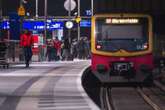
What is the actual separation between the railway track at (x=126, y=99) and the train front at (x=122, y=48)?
0.61m

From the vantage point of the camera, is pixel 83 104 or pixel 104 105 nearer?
pixel 83 104

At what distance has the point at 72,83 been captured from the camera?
22734 millimetres

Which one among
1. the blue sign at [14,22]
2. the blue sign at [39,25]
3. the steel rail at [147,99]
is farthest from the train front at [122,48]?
the blue sign at [39,25]

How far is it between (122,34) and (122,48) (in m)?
0.57

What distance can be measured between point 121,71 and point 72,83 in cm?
469

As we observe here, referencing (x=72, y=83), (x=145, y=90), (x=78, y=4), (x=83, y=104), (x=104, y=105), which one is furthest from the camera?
(x=78, y=4)

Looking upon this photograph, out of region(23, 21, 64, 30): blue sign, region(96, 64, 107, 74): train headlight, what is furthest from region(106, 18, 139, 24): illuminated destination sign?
region(23, 21, 64, 30): blue sign

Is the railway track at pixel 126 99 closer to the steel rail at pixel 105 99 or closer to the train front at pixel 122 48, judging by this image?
the steel rail at pixel 105 99

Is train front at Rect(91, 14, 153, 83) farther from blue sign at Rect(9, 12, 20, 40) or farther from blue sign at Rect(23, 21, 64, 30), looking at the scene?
blue sign at Rect(23, 21, 64, 30)

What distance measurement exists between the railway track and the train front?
0.61m

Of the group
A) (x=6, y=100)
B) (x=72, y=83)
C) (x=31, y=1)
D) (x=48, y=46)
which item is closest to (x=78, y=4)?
(x=31, y=1)

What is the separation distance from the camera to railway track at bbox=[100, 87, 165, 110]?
2003 centimetres

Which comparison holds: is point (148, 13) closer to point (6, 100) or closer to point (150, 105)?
point (150, 105)

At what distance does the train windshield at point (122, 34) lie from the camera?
27.5 m
